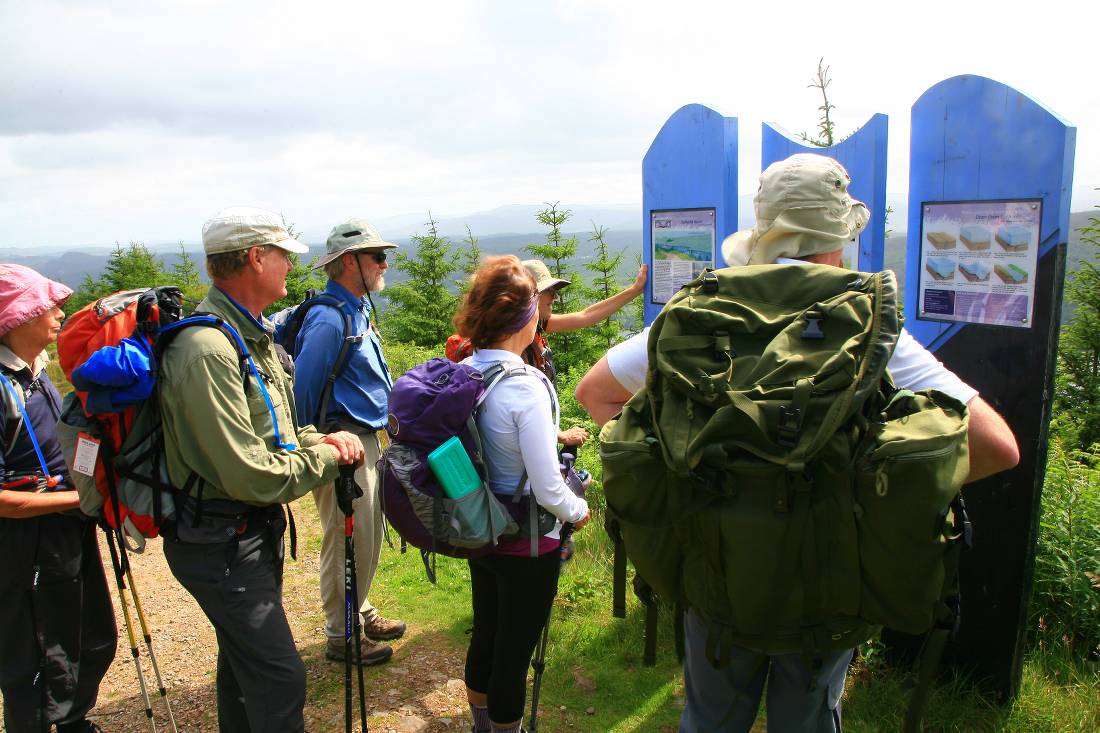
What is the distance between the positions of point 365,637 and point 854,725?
2777 mm

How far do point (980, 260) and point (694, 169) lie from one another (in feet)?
5.39

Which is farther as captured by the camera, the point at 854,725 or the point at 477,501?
the point at 854,725

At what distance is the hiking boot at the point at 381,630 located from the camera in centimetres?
449

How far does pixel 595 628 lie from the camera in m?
4.34

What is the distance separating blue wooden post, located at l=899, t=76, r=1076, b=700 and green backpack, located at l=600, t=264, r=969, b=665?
1.44 m

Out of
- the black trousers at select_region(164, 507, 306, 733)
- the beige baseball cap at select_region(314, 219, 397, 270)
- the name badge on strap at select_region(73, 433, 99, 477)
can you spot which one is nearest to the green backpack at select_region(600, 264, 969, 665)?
the black trousers at select_region(164, 507, 306, 733)

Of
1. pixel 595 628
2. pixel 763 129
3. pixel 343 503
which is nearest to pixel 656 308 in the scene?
pixel 763 129

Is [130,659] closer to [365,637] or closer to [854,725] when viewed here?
[365,637]

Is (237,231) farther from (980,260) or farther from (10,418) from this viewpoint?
(980,260)

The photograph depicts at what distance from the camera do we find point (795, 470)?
1695mm

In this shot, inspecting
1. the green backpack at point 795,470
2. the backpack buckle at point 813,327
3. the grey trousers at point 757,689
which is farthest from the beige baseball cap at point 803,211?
the grey trousers at point 757,689

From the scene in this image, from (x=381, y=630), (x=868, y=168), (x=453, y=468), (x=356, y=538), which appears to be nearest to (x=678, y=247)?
(x=868, y=168)

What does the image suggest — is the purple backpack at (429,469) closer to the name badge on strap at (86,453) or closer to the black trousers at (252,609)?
the black trousers at (252,609)

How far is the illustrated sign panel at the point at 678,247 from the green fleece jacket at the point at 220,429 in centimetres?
252
